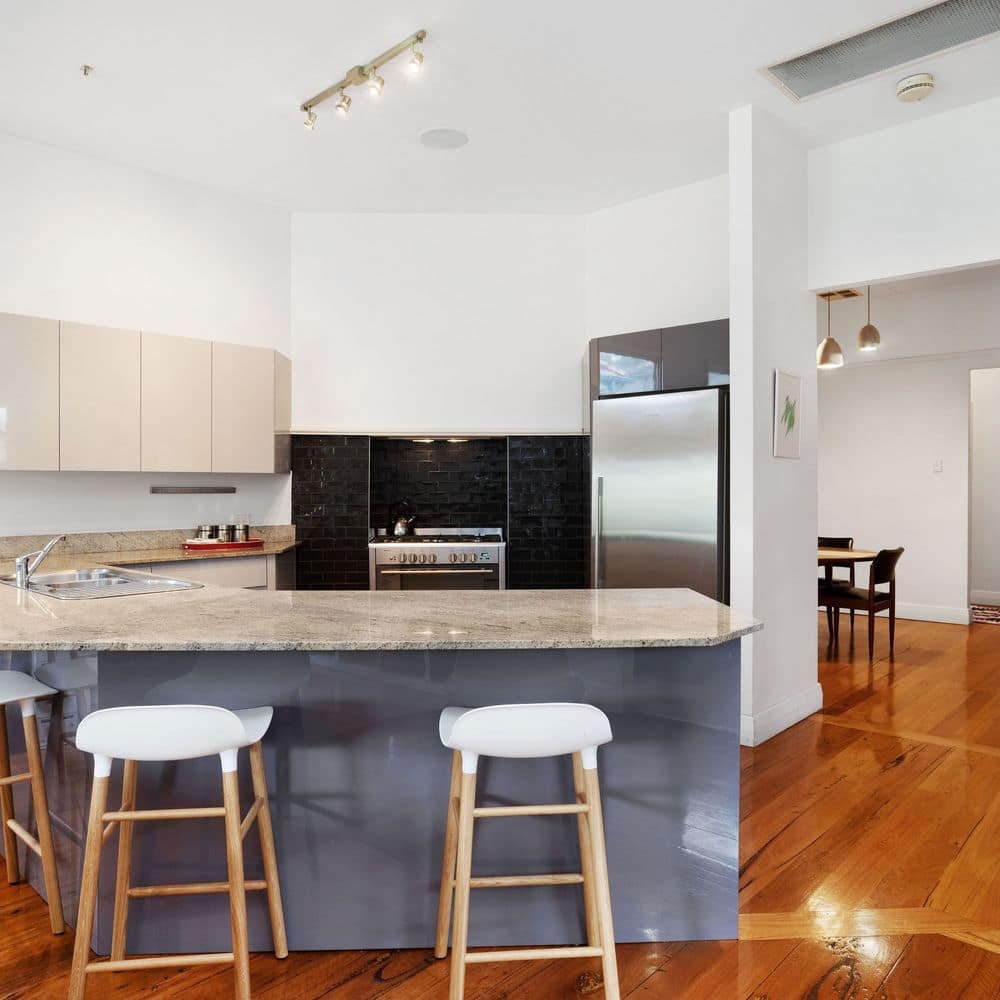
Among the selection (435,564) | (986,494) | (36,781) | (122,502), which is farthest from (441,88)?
(986,494)

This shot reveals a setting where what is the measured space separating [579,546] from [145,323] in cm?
308

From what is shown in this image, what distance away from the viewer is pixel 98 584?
3.27 meters

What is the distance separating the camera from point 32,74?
134 inches

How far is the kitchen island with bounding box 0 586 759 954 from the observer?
2.08m

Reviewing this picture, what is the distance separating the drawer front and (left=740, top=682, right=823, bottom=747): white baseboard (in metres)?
2.79

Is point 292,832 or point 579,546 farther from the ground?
point 579,546

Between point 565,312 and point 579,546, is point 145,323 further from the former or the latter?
point 579,546

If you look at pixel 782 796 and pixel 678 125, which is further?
pixel 678 125

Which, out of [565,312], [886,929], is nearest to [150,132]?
[565,312]

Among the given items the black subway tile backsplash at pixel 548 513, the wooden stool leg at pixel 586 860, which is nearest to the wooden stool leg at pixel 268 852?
the wooden stool leg at pixel 586 860

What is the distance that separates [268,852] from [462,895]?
58 centimetres

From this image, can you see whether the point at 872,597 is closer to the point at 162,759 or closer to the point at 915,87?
the point at 915,87

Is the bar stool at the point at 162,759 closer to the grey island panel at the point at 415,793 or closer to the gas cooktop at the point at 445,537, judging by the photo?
the grey island panel at the point at 415,793

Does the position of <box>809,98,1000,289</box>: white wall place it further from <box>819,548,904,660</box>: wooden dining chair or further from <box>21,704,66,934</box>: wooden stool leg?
<box>21,704,66,934</box>: wooden stool leg
